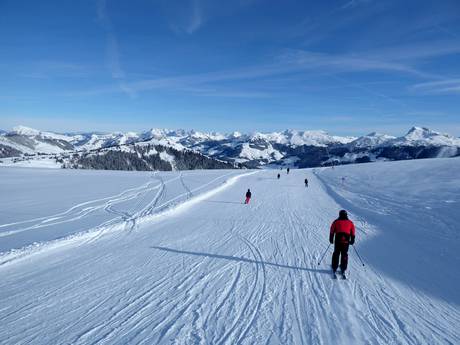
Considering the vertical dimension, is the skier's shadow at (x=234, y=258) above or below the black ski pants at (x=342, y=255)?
below

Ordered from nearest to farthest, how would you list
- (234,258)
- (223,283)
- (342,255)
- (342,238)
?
(223,283)
(342,255)
(342,238)
(234,258)

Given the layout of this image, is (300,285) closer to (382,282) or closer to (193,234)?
(382,282)

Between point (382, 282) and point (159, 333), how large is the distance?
5.92 metres

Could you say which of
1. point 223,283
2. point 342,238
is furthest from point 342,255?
point 223,283

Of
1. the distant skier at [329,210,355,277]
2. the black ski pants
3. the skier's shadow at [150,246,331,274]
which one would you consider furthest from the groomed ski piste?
the distant skier at [329,210,355,277]

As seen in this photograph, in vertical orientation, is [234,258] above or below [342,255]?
below

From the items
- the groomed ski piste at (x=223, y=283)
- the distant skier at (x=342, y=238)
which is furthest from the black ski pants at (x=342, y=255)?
the groomed ski piste at (x=223, y=283)

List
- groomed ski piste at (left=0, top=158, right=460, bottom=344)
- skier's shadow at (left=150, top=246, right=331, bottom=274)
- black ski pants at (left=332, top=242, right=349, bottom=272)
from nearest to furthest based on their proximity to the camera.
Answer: groomed ski piste at (left=0, top=158, right=460, bottom=344) → black ski pants at (left=332, top=242, right=349, bottom=272) → skier's shadow at (left=150, top=246, right=331, bottom=274)

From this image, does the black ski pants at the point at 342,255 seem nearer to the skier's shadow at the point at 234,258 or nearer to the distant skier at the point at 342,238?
the distant skier at the point at 342,238

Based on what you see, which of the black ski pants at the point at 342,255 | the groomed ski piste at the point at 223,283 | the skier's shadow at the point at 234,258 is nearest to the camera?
the groomed ski piste at the point at 223,283

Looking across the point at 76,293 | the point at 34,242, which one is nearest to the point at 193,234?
the point at 34,242

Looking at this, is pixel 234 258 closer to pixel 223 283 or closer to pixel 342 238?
pixel 223 283

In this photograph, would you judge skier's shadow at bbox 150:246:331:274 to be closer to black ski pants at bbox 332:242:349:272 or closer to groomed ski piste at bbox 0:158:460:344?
groomed ski piste at bbox 0:158:460:344

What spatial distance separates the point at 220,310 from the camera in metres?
6.67
